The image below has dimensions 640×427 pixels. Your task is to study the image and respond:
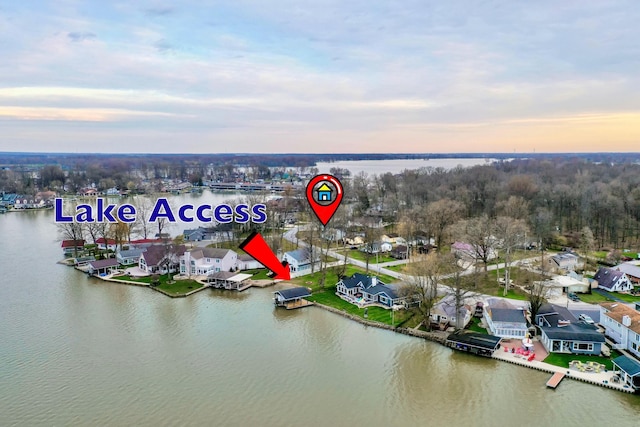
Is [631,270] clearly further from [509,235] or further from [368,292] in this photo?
[368,292]

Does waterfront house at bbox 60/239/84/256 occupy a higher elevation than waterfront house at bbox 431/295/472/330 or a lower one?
higher

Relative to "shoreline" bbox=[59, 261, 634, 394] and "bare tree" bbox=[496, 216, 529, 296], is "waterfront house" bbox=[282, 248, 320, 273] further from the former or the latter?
"bare tree" bbox=[496, 216, 529, 296]

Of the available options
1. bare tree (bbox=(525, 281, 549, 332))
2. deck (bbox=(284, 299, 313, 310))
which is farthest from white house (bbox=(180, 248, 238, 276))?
bare tree (bbox=(525, 281, 549, 332))

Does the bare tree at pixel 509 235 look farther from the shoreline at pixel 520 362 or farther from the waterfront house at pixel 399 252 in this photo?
the shoreline at pixel 520 362

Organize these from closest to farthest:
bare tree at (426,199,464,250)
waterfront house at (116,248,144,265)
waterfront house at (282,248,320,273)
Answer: waterfront house at (282,248,320,273) < waterfront house at (116,248,144,265) < bare tree at (426,199,464,250)

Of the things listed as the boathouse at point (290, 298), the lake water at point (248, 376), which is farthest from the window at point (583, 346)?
the boathouse at point (290, 298)

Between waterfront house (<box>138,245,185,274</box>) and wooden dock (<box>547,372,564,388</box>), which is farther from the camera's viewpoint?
waterfront house (<box>138,245,185,274</box>)

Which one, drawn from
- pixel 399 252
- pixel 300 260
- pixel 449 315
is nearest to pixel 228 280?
pixel 300 260
